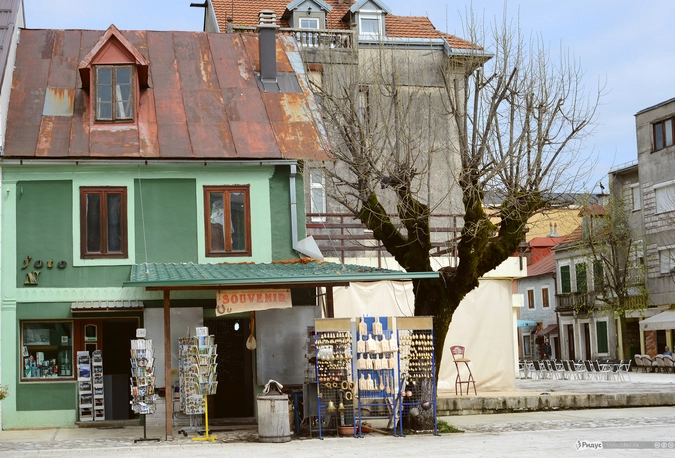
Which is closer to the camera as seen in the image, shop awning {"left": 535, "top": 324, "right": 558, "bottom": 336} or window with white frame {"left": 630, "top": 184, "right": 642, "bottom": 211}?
window with white frame {"left": 630, "top": 184, "right": 642, "bottom": 211}

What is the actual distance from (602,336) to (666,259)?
26.4 feet

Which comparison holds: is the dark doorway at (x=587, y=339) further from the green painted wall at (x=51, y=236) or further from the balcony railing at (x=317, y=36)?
the green painted wall at (x=51, y=236)

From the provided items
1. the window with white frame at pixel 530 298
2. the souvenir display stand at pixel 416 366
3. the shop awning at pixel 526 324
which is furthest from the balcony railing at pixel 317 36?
the window with white frame at pixel 530 298

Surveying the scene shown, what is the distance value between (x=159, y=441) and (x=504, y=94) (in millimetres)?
9419

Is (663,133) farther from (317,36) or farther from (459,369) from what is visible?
(459,369)

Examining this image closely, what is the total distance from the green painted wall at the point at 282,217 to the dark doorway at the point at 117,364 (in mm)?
3395

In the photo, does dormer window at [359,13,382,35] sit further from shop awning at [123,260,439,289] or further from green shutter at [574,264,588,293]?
green shutter at [574,264,588,293]

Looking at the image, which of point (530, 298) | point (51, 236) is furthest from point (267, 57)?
point (530, 298)

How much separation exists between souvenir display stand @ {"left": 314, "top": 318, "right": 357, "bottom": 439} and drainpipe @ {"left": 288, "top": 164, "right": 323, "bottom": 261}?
9.90 feet

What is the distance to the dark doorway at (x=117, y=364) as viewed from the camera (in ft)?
64.4

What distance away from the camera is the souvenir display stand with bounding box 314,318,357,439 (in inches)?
659

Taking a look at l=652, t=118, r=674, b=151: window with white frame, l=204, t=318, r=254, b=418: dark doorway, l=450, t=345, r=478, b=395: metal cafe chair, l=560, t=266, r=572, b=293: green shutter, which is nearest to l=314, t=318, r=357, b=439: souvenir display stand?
l=204, t=318, r=254, b=418: dark doorway

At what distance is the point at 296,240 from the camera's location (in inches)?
781

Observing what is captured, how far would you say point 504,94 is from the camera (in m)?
18.7
